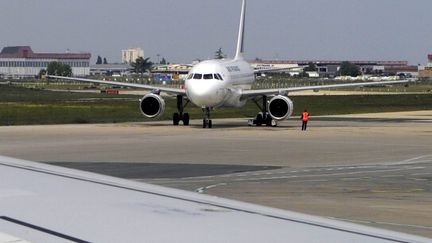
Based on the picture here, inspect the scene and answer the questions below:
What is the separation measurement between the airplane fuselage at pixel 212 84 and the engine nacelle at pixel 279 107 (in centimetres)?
188

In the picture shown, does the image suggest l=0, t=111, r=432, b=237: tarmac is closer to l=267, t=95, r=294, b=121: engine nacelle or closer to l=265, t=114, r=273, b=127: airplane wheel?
l=267, t=95, r=294, b=121: engine nacelle

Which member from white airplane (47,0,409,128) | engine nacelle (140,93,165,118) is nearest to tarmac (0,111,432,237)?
white airplane (47,0,409,128)

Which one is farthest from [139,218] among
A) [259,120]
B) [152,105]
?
[259,120]

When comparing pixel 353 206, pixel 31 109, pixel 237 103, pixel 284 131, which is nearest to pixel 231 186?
pixel 353 206

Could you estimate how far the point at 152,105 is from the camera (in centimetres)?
4084

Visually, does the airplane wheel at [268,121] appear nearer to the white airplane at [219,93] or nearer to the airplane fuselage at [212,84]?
the white airplane at [219,93]

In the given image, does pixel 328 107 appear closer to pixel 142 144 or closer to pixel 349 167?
pixel 142 144

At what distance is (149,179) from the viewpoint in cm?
1894

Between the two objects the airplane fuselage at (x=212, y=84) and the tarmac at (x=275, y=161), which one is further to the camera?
the airplane fuselage at (x=212, y=84)

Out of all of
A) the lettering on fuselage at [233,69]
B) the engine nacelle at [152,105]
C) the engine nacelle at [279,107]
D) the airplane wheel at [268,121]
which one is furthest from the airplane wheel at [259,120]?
the engine nacelle at [152,105]

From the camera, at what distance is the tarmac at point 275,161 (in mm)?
14898

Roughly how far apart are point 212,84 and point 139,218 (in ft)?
114

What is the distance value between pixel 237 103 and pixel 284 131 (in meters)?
5.64

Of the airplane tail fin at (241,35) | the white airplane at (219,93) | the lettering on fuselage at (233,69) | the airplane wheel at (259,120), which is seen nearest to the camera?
the white airplane at (219,93)
